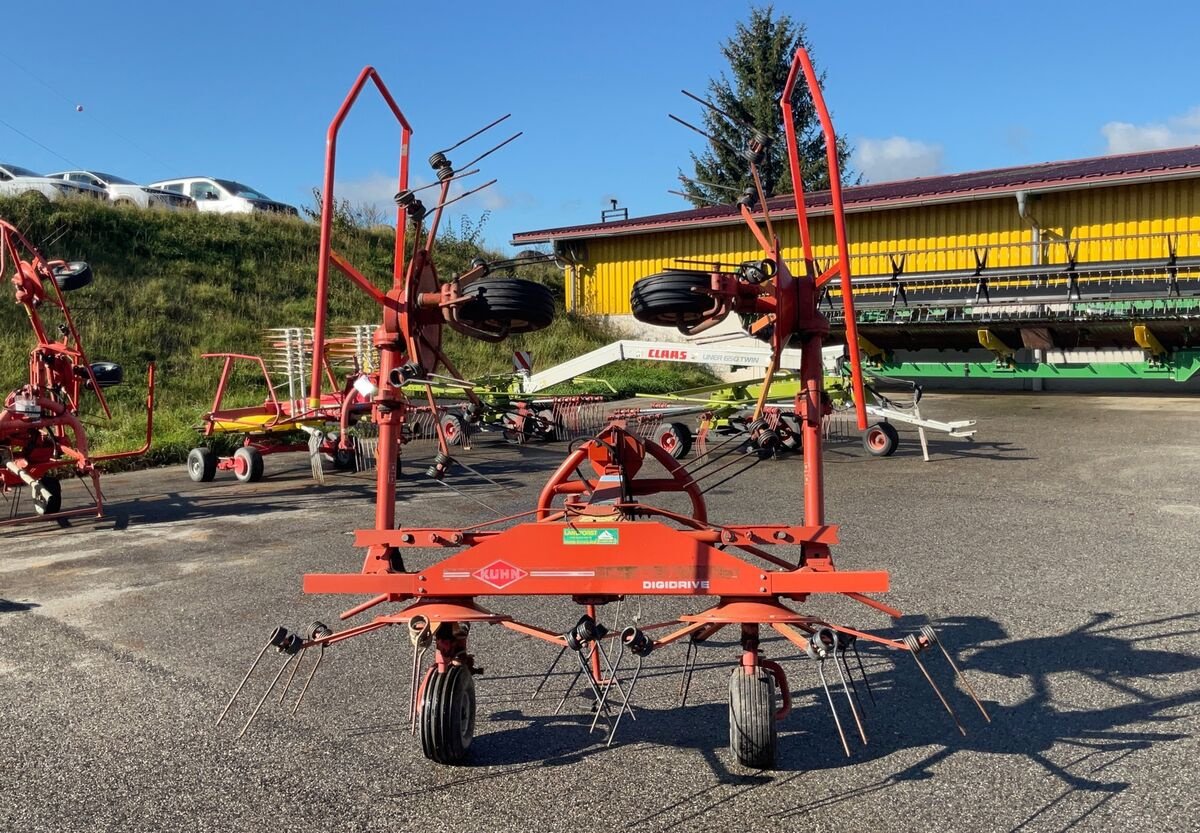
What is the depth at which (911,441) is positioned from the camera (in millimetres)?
12359

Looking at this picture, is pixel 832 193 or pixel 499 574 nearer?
pixel 499 574

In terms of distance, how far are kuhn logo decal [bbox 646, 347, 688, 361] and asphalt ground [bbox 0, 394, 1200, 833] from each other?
73.0 inches

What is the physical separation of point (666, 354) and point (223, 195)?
64.1ft

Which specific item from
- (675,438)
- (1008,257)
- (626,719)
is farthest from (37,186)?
(626,719)

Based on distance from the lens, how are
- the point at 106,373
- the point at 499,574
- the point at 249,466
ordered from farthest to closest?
the point at 249,466
the point at 106,373
the point at 499,574

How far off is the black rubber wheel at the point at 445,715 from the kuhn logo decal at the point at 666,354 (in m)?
5.39

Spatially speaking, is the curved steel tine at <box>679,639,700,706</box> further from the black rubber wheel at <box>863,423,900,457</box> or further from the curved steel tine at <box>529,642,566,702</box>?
the black rubber wheel at <box>863,423,900,457</box>

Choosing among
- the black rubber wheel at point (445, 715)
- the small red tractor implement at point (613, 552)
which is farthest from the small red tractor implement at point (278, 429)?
the black rubber wheel at point (445, 715)

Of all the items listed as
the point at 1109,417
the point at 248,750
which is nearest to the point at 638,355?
the point at 248,750

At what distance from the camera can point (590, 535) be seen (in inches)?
133

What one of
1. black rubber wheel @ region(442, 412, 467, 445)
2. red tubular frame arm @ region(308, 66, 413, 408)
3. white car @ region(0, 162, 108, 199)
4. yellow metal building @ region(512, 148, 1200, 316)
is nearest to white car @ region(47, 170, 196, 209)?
white car @ region(0, 162, 108, 199)

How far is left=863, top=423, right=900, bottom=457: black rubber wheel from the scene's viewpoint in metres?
11.2

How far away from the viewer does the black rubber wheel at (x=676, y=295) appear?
343cm

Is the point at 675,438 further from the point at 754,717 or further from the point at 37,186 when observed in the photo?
the point at 37,186
